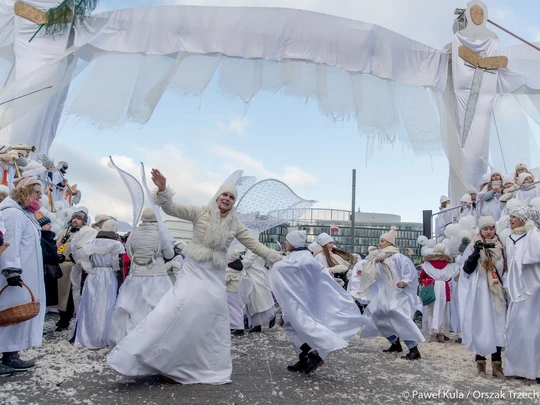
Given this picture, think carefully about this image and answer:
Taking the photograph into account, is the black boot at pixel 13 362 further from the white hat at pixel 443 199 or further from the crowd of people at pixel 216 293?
the white hat at pixel 443 199

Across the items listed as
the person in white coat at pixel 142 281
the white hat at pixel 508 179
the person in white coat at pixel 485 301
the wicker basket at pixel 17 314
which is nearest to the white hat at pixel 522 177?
the white hat at pixel 508 179

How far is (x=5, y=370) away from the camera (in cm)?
432

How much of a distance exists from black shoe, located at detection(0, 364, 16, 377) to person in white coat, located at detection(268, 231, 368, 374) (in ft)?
7.94

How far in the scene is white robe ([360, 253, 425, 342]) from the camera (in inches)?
240

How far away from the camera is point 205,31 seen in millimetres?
9703

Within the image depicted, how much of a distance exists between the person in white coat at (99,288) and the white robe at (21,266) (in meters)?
1.54

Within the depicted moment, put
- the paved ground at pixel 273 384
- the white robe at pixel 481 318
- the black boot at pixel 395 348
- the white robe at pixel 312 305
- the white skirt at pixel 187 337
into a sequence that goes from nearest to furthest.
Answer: the paved ground at pixel 273 384 → the white skirt at pixel 187 337 → the white robe at pixel 312 305 → the white robe at pixel 481 318 → the black boot at pixel 395 348

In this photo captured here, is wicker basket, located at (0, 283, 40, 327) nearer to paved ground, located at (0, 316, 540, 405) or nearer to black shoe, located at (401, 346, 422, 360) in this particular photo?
paved ground, located at (0, 316, 540, 405)

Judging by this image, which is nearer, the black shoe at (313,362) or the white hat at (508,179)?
the black shoe at (313,362)

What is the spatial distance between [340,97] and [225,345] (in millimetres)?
6807

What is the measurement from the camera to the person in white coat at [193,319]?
404 cm

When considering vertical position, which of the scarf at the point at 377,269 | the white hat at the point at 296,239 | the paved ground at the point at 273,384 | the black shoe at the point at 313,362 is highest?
the white hat at the point at 296,239

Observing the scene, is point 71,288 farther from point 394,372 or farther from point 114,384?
point 394,372

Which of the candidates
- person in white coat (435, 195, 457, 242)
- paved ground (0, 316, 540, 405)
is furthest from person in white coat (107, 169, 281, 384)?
person in white coat (435, 195, 457, 242)
